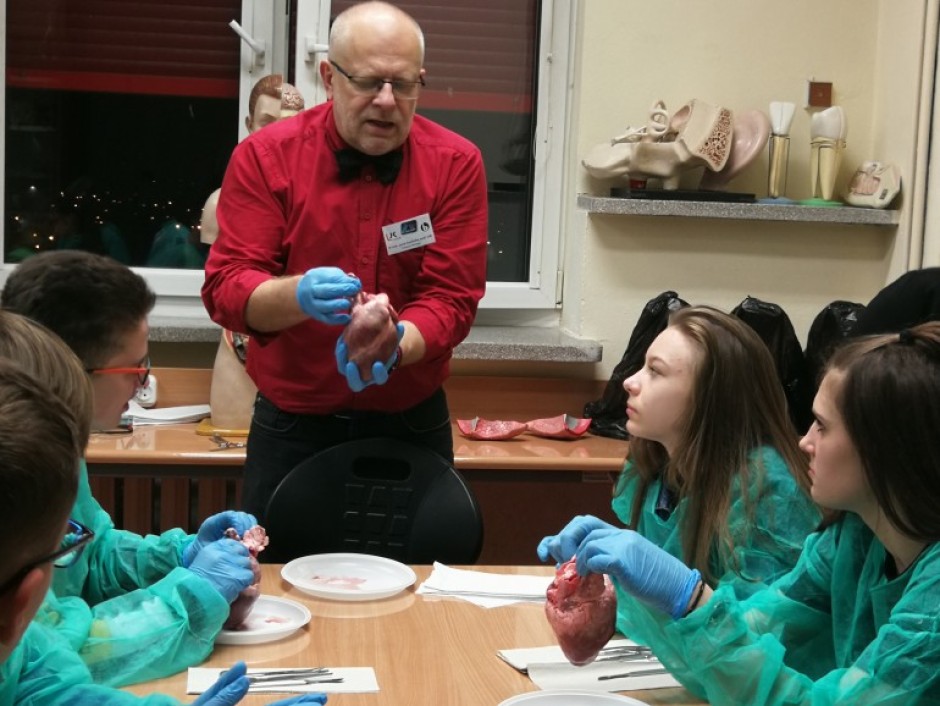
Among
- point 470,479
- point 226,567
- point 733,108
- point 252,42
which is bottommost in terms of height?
point 470,479

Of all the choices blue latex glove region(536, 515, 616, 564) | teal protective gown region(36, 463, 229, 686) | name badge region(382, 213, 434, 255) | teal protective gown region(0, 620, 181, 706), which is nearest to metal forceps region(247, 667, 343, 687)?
teal protective gown region(36, 463, 229, 686)

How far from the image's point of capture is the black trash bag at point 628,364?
3691 millimetres

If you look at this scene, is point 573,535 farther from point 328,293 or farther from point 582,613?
point 328,293

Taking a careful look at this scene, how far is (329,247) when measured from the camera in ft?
8.61

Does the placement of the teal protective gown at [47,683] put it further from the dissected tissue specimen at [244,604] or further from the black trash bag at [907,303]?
the black trash bag at [907,303]

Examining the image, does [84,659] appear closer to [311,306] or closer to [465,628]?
[465,628]

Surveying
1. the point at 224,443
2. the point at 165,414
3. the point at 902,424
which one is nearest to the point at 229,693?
the point at 902,424

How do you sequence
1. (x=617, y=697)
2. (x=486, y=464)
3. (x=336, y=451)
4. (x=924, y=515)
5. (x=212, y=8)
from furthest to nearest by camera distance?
1. (x=212, y=8)
2. (x=486, y=464)
3. (x=336, y=451)
4. (x=617, y=697)
5. (x=924, y=515)

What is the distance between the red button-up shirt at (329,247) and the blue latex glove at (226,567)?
0.73 m

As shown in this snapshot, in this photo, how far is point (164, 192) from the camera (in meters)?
4.04

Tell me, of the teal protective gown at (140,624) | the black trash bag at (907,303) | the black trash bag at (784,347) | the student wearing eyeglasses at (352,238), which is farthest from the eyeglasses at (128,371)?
the black trash bag at (784,347)

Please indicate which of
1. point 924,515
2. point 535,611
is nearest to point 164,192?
point 535,611

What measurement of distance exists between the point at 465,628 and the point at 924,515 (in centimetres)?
75

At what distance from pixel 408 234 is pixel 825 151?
1730 millimetres
